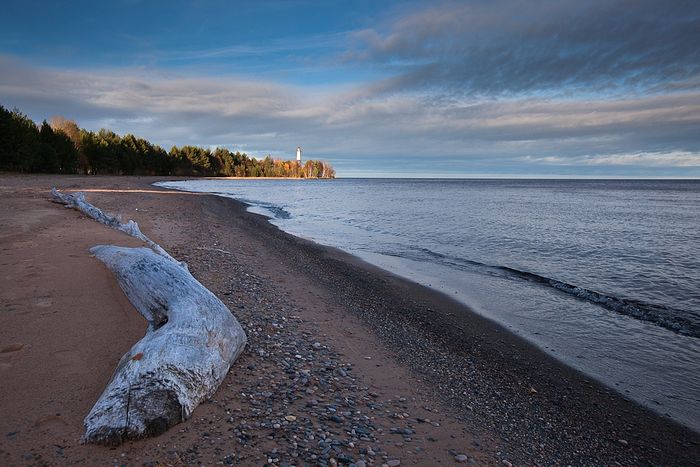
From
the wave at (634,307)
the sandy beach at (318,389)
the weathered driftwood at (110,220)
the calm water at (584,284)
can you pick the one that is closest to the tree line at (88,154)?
the weathered driftwood at (110,220)

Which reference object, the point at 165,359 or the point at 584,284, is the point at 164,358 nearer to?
the point at 165,359

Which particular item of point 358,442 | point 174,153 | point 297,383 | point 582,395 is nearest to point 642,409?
point 582,395

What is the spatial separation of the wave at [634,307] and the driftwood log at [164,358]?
31.9 feet

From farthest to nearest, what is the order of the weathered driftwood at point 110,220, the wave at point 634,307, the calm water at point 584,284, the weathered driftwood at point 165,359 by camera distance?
the weathered driftwood at point 110,220 → the wave at point 634,307 → the calm water at point 584,284 → the weathered driftwood at point 165,359

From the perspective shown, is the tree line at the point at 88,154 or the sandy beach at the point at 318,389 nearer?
the sandy beach at the point at 318,389

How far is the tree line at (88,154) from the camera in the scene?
167 feet

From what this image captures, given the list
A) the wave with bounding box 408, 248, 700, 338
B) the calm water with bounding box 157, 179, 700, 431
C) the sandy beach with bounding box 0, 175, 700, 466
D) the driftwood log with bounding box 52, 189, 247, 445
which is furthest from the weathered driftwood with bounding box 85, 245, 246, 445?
the wave with bounding box 408, 248, 700, 338

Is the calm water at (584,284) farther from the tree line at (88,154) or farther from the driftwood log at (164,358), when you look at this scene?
the tree line at (88,154)

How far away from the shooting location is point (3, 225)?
11.8 m

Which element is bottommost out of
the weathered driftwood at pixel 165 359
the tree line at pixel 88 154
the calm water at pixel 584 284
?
the calm water at pixel 584 284

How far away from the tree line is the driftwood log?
194ft

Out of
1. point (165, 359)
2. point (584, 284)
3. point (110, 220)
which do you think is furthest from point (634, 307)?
point (110, 220)

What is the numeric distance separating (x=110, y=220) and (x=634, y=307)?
16.4 m

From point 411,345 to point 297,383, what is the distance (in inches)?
113
